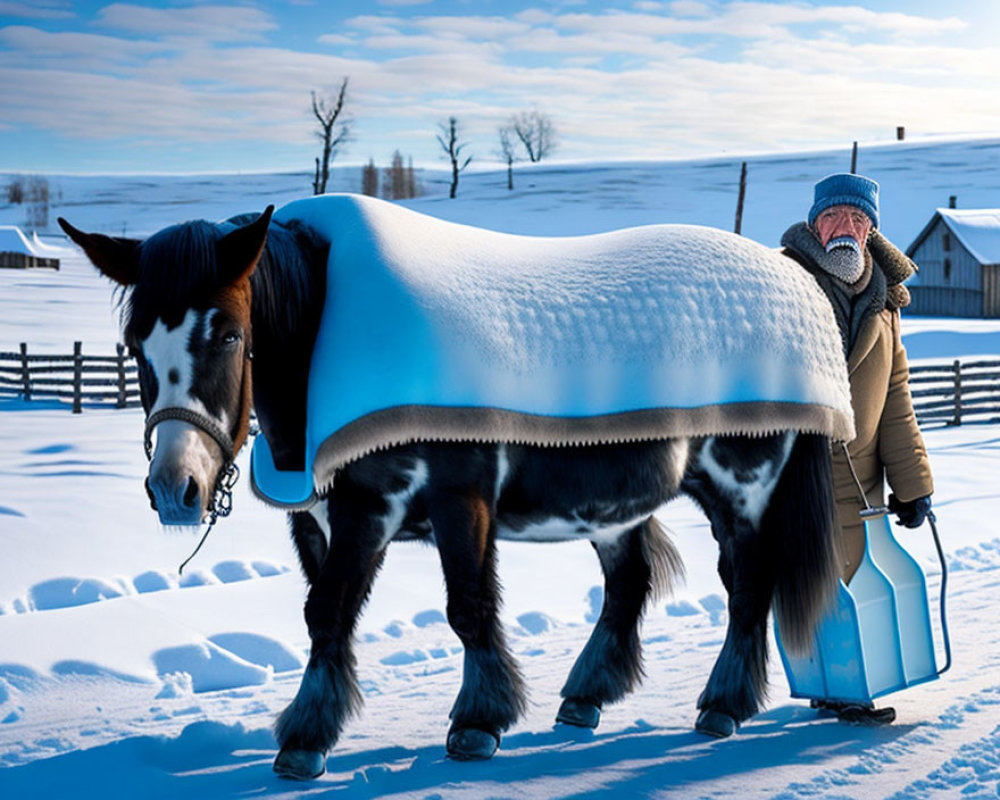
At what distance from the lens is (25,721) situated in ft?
12.7

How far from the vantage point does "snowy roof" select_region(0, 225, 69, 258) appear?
164 ft

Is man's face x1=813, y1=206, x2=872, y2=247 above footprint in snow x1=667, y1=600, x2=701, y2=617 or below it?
above

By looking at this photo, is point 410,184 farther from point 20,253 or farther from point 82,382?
point 82,382

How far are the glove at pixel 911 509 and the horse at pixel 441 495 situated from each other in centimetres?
49

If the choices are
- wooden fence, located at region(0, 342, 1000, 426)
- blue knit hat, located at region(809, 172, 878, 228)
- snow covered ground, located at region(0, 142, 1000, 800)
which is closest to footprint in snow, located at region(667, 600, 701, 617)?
snow covered ground, located at region(0, 142, 1000, 800)

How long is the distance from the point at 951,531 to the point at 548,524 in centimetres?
510

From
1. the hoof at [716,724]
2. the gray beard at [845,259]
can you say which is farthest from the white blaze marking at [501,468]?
the gray beard at [845,259]

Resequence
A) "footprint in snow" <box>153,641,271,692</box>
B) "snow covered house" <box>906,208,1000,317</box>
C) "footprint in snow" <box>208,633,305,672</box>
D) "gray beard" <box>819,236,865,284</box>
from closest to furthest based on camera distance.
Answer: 1. "gray beard" <box>819,236,865,284</box>
2. "footprint in snow" <box>153,641,271,692</box>
3. "footprint in snow" <box>208,633,305,672</box>
4. "snow covered house" <box>906,208,1000,317</box>

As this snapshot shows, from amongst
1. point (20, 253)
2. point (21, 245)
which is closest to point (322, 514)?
point (20, 253)

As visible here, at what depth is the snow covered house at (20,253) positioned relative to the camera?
1965 inches

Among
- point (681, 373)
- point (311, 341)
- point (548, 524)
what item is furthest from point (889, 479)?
point (311, 341)

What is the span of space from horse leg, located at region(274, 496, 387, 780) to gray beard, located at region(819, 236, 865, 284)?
2.06 metres

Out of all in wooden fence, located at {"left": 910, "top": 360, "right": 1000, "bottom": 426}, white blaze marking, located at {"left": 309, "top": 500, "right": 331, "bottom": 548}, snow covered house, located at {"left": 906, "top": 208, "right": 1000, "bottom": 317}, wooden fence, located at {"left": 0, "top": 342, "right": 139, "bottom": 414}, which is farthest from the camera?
snow covered house, located at {"left": 906, "top": 208, "right": 1000, "bottom": 317}

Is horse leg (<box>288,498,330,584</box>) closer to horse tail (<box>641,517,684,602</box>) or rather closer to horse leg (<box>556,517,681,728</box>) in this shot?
horse leg (<box>556,517,681,728</box>)
